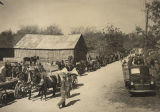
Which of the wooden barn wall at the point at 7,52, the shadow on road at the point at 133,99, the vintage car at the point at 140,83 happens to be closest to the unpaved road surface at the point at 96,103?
the shadow on road at the point at 133,99

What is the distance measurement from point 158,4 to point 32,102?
1107cm

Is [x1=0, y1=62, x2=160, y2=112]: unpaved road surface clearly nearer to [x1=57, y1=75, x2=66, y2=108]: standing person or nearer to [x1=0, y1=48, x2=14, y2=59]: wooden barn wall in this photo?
[x1=57, y1=75, x2=66, y2=108]: standing person

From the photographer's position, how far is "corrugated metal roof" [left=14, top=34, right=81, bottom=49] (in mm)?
40906

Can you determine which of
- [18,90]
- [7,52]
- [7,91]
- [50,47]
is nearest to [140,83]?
[18,90]

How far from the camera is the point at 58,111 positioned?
11469 mm

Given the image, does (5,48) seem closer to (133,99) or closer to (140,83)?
(140,83)

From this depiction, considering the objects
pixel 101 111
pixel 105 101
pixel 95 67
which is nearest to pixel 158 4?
pixel 105 101

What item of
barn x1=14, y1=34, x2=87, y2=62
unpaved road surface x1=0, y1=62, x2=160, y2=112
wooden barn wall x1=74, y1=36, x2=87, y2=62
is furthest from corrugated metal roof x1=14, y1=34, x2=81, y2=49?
unpaved road surface x1=0, y1=62, x2=160, y2=112

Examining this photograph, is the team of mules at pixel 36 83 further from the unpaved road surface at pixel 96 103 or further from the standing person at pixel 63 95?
the standing person at pixel 63 95

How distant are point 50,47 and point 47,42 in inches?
64.3

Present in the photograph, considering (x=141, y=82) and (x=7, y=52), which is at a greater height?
(x=7, y=52)

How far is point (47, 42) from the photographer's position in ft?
138

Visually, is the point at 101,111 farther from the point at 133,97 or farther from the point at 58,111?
the point at 133,97

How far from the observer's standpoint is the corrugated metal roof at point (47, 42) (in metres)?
40.9
